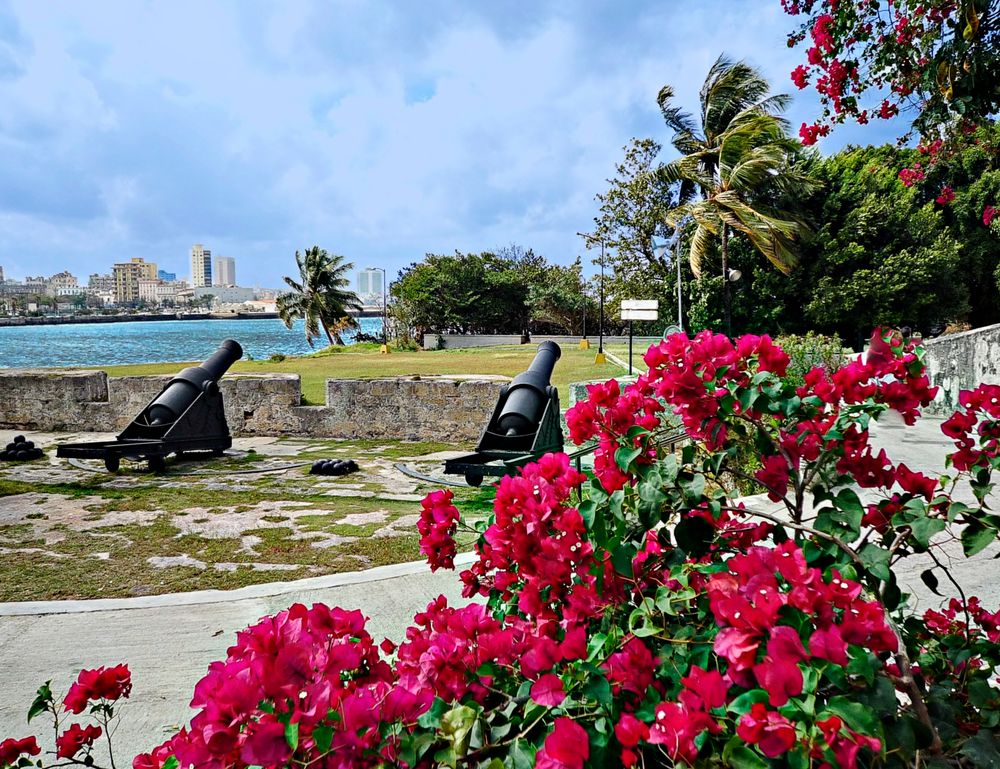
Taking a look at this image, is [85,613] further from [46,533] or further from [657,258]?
[657,258]

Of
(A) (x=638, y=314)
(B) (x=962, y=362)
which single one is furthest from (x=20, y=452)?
(B) (x=962, y=362)

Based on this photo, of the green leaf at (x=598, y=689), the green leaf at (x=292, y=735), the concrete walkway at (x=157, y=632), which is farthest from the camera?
the concrete walkway at (x=157, y=632)

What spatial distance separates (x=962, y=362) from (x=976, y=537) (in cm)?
864

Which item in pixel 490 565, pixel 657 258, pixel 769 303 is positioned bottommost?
pixel 490 565

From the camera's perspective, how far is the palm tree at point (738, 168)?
754 inches

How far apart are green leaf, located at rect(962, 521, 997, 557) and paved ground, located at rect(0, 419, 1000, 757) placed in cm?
213

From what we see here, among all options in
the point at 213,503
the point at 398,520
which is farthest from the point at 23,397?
the point at 398,520

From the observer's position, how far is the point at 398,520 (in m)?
5.12

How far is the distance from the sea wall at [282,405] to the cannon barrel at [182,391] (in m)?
→ 1.62

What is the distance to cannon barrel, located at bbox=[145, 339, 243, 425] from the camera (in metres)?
7.88

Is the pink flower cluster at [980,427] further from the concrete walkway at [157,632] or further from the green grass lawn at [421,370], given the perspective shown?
the green grass lawn at [421,370]

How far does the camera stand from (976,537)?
3.97ft

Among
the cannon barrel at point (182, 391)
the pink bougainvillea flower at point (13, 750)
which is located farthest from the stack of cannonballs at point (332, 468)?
the pink bougainvillea flower at point (13, 750)

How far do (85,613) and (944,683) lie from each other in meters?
3.48
